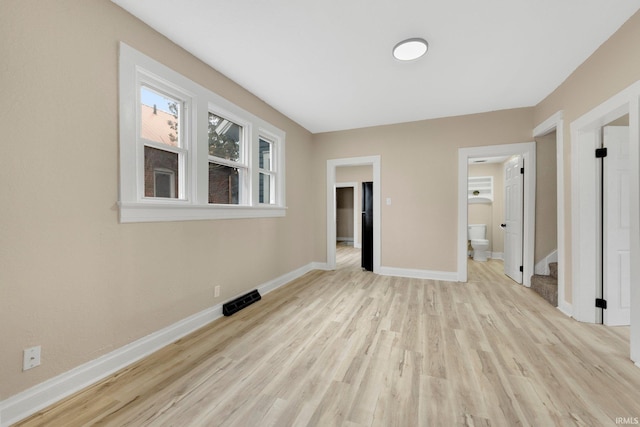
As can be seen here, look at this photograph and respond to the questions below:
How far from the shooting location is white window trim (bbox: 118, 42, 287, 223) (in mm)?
1787

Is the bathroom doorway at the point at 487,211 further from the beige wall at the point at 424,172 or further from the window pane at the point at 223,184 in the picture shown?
the window pane at the point at 223,184

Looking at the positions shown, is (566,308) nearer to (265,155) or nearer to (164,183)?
(265,155)

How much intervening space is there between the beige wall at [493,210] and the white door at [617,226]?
11.4ft

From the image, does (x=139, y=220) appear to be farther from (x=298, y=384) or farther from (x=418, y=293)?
(x=418, y=293)

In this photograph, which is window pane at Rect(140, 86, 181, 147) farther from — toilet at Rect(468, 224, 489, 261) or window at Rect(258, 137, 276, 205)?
toilet at Rect(468, 224, 489, 261)

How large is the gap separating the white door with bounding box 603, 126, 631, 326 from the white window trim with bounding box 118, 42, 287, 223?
3.68 metres

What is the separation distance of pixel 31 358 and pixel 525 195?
5.25 metres

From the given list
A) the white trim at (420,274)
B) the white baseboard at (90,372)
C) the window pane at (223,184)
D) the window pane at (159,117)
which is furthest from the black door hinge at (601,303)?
the window pane at (159,117)

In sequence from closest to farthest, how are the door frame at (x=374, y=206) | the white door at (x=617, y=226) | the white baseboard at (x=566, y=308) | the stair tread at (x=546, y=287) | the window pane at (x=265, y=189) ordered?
the white door at (x=617, y=226), the white baseboard at (x=566, y=308), the stair tread at (x=546, y=287), the window pane at (x=265, y=189), the door frame at (x=374, y=206)

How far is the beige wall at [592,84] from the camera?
6.00 ft

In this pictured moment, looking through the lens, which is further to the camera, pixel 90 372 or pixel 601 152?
pixel 601 152

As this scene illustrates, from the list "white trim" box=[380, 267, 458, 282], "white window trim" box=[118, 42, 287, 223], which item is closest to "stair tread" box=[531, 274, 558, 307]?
"white trim" box=[380, 267, 458, 282]

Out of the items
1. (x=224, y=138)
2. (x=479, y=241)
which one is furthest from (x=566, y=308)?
(x=224, y=138)

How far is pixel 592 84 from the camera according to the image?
2.25 meters
